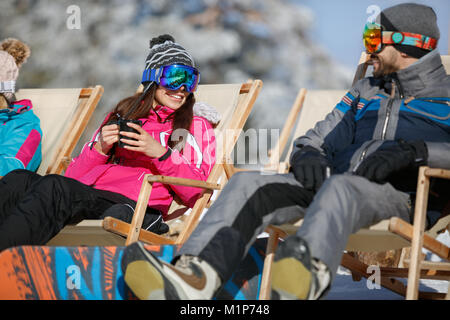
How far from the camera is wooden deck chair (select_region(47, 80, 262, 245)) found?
268 centimetres

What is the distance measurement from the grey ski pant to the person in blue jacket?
154cm

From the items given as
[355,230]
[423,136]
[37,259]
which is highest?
[423,136]

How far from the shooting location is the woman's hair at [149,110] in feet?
10.1

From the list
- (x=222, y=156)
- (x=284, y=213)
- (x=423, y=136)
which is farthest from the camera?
(x=222, y=156)

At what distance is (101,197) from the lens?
286cm

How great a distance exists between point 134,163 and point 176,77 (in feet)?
1.48

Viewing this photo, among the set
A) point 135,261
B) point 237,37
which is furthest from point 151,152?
point 237,37

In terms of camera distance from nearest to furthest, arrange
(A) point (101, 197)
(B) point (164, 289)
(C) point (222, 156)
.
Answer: (B) point (164, 289) < (A) point (101, 197) < (C) point (222, 156)

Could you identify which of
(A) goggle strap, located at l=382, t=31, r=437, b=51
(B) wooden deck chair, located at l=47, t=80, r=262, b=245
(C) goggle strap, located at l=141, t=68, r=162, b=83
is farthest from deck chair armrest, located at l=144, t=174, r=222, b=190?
(A) goggle strap, located at l=382, t=31, r=437, b=51

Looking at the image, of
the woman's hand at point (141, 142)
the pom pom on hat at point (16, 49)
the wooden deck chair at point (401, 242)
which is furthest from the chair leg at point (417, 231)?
the pom pom on hat at point (16, 49)

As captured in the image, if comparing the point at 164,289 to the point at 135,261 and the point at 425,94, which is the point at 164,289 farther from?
the point at 425,94

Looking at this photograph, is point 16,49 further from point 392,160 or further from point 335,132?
point 392,160

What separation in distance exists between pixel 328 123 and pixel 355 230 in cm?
71

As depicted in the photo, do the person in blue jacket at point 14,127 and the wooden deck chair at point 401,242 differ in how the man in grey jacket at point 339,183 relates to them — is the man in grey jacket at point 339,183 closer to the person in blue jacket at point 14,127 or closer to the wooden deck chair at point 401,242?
the wooden deck chair at point 401,242
